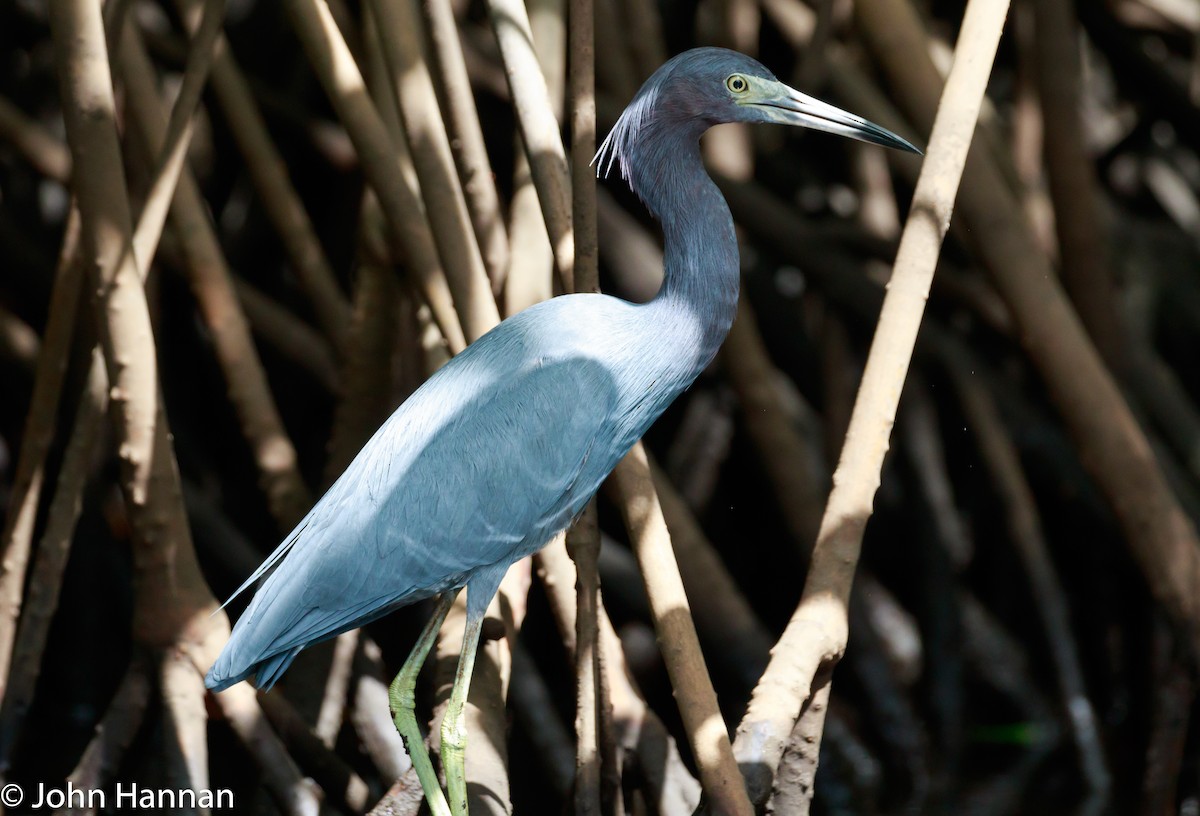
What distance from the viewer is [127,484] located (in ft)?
10.1

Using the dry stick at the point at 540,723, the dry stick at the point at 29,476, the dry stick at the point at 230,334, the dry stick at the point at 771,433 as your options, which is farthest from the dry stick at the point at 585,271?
the dry stick at the point at 771,433

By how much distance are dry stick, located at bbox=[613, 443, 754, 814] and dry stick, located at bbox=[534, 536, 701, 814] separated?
0.61m

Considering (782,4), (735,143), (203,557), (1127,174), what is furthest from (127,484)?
(1127,174)

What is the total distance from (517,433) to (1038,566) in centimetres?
277

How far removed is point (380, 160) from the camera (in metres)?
3.06

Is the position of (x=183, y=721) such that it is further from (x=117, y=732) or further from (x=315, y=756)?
(x=315, y=756)

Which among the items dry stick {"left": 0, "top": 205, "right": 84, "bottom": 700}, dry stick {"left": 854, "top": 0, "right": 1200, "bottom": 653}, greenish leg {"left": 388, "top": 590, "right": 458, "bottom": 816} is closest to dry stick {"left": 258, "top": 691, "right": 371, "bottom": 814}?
greenish leg {"left": 388, "top": 590, "right": 458, "bottom": 816}

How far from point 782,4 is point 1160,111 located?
1.64m

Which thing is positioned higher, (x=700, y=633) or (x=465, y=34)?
(x=465, y=34)

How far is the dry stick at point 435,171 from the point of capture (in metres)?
2.86

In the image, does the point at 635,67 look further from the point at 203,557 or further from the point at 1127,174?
the point at 1127,174

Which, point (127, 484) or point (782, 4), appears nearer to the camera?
point (127, 484)

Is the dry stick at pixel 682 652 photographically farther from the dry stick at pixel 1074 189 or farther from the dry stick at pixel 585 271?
the dry stick at pixel 1074 189

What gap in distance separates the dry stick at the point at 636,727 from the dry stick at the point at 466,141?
28.8 inches
